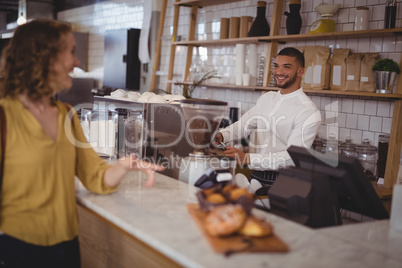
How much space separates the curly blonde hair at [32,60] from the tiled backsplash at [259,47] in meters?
3.05

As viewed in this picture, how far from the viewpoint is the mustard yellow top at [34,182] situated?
5.40 feet

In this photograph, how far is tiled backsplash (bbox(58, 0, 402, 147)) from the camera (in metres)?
3.95

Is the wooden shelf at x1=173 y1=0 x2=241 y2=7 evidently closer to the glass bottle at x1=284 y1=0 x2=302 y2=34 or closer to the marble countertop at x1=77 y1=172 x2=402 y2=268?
the glass bottle at x1=284 y1=0 x2=302 y2=34

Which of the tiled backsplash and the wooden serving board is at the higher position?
the tiled backsplash

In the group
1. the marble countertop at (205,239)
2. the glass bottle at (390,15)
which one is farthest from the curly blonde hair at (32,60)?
the glass bottle at (390,15)

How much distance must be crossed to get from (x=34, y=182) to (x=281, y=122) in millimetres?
2418

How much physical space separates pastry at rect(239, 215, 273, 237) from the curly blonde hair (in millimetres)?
876

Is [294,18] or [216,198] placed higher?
[294,18]

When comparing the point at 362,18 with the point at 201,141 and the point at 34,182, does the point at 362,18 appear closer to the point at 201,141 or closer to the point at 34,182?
the point at 201,141

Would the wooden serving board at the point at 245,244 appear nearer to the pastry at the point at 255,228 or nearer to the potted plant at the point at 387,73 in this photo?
the pastry at the point at 255,228

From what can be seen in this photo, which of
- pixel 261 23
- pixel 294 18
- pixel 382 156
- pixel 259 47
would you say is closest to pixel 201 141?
pixel 382 156

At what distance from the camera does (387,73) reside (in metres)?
3.52

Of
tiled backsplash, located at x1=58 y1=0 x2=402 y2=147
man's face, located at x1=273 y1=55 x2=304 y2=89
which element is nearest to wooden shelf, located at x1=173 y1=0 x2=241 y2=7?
tiled backsplash, located at x1=58 y1=0 x2=402 y2=147

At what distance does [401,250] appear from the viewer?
1554 mm
